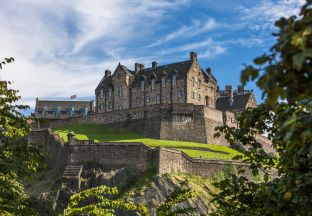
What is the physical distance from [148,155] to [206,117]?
19.6 m

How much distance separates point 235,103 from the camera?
83250mm

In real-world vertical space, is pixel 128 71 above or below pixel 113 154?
above

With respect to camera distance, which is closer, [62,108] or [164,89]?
[164,89]

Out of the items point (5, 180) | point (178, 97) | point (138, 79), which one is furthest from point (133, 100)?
point (5, 180)

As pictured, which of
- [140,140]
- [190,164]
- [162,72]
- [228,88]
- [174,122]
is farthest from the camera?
[228,88]

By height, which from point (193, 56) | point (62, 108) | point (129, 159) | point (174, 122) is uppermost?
point (193, 56)

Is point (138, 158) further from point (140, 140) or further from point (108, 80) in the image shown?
point (108, 80)

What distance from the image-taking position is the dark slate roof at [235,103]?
269ft

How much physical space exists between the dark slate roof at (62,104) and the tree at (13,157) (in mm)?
88229

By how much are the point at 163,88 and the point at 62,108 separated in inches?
1395

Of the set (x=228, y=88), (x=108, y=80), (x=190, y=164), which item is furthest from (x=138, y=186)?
(x=228, y=88)

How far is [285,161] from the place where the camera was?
10547 mm

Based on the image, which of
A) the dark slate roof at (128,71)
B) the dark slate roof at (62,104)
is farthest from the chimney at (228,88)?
the dark slate roof at (62,104)

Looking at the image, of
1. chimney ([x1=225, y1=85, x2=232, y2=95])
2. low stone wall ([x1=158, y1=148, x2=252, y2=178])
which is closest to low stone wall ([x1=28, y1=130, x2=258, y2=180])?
low stone wall ([x1=158, y1=148, x2=252, y2=178])
